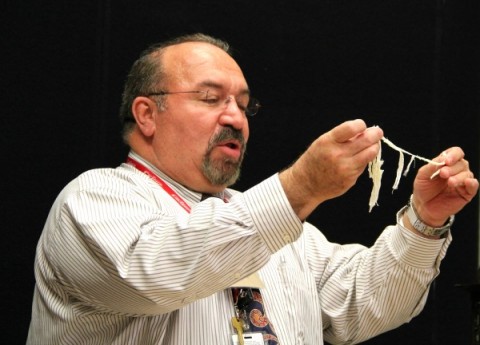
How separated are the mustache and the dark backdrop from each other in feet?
2.22

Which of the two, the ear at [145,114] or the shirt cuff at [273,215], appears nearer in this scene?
the shirt cuff at [273,215]

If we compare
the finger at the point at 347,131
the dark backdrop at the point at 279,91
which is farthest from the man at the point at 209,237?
the dark backdrop at the point at 279,91

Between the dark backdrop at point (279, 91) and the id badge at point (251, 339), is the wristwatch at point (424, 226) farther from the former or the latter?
the dark backdrop at point (279, 91)

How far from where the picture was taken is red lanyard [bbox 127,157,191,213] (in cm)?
230

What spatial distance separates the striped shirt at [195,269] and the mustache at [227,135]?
0.53 feet

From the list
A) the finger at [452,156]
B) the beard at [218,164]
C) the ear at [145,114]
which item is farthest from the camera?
the ear at [145,114]

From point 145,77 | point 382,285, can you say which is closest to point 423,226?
point 382,285

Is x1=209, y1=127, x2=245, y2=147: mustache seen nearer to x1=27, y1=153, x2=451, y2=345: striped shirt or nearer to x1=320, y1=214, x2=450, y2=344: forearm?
x1=27, y1=153, x2=451, y2=345: striped shirt

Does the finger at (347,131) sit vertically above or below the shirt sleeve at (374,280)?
above

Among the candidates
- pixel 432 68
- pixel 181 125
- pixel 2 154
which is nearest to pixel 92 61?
pixel 2 154

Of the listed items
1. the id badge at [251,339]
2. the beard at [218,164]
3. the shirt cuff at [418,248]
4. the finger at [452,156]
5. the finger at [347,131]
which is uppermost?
the finger at [347,131]

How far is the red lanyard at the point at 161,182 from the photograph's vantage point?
2.30 m

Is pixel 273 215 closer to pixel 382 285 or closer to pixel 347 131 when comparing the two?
pixel 347 131

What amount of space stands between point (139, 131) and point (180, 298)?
81 cm
